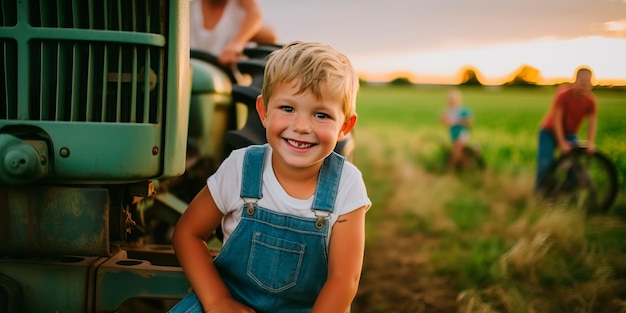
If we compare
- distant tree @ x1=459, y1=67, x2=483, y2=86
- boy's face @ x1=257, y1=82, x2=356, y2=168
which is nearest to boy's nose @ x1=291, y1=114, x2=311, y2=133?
boy's face @ x1=257, y1=82, x2=356, y2=168

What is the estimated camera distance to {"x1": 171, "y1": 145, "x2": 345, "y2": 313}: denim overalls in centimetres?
190

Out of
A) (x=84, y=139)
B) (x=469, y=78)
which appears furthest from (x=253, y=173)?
(x=469, y=78)

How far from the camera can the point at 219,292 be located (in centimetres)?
194

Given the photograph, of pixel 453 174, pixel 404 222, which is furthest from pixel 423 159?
pixel 404 222

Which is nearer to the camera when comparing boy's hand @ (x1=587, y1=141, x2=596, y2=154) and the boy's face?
the boy's face

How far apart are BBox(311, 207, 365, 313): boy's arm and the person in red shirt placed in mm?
4940

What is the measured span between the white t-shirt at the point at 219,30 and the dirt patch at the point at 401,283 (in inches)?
61.7

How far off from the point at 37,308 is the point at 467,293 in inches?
88.9

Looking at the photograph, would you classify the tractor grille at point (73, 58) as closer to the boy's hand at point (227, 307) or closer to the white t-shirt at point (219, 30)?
the boy's hand at point (227, 307)

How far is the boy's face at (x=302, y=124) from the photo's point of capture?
6.03 feet

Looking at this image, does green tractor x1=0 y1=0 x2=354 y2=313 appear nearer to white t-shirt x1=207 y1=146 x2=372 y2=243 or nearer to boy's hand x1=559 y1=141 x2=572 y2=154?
white t-shirt x1=207 y1=146 x2=372 y2=243

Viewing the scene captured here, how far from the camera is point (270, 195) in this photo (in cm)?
195

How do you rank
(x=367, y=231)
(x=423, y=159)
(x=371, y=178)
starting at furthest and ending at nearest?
(x=423, y=159) → (x=371, y=178) → (x=367, y=231)

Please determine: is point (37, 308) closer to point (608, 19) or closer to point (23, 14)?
point (23, 14)
